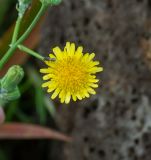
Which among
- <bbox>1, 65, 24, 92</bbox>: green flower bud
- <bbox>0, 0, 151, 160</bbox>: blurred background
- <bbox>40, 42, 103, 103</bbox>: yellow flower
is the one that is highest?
<bbox>0, 0, 151, 160</bbox>: blurred background

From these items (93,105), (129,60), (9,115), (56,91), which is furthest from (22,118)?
(56,91)

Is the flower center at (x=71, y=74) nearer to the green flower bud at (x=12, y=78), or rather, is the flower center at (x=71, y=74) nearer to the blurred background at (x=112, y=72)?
the green flower bud at (x=12, y=78)

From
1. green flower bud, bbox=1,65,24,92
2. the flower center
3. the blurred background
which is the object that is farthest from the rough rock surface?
green flower bud, bbox=1,65,24,92

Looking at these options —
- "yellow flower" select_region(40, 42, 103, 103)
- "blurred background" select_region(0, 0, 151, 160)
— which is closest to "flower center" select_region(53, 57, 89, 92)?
"yellow flower" select_region(40, 42, 103, 103)

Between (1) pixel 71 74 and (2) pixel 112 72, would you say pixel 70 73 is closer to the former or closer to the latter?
(1) pixel 71 74

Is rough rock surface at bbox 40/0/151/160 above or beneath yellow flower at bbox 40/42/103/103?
above

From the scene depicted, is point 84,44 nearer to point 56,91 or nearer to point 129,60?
point 129,60

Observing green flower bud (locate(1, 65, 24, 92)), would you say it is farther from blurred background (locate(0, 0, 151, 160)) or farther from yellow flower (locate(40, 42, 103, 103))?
blurred background (locate(0, 0, 151, 160))

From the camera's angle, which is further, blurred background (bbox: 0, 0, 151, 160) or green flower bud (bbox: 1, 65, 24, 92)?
blurred background (bbox: 0, 0, 151, 160)

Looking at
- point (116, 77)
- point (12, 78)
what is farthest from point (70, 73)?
point (116, 77)
